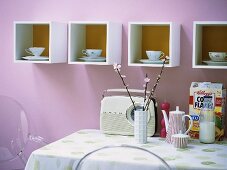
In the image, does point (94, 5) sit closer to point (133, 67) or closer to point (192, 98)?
point (133, 67)

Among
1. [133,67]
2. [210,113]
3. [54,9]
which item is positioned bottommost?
[210,113]

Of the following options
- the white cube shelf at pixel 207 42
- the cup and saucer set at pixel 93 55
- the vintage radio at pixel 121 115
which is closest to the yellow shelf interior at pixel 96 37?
the cup and saucer set at pixel 93 55

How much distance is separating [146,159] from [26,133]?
45.0 inches

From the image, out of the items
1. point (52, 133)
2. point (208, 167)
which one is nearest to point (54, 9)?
point (52, 133)

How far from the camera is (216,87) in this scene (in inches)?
107

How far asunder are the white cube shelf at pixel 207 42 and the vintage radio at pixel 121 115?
38cm

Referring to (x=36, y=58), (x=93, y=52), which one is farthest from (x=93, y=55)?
(x=36, y=58)

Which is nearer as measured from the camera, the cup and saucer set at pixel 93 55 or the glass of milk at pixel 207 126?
the glass of milk at pixel 207 126

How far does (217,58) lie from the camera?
2729 mm

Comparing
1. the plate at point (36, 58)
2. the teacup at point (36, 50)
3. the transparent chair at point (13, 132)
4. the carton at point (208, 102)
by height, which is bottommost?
the transparent chair at point (13, 132)

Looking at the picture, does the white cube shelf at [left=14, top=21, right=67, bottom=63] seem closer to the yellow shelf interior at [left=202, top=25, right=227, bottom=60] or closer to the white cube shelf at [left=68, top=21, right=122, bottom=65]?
the white cube shelf at [left=68, top=21, right=122, bottom=65]

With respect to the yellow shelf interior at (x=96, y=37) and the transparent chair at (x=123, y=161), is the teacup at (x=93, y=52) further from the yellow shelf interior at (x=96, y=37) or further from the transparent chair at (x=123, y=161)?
the transparent chair at (x=123, y=161)

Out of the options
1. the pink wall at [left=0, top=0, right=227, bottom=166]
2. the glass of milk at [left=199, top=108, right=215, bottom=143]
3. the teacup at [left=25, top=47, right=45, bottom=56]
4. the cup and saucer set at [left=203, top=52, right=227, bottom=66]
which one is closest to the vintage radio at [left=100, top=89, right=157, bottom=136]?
the pink wall at [left=0, top=0, right=227, bottom=166]

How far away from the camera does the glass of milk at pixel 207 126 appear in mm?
2635
